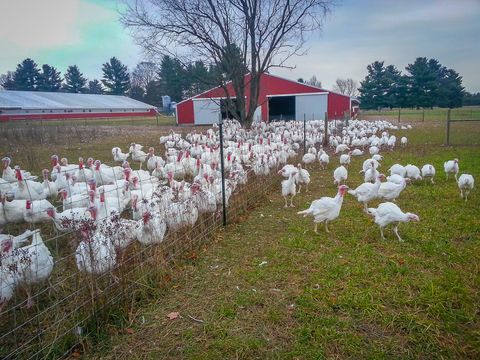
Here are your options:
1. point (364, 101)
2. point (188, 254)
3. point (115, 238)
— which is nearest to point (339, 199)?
point (188, 254)

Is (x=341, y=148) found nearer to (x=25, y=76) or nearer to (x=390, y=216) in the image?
(x=390, y=216)

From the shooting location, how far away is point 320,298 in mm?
3697

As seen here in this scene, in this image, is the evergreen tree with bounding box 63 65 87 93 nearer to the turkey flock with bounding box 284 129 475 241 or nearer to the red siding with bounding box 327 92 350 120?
the red siding with bounding box 327 92 350 120

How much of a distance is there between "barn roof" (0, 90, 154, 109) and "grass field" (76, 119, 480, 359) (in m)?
47.7

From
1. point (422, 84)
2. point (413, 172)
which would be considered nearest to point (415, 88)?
point (422, 84)

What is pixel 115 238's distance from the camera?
3887mm

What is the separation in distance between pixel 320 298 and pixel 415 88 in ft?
210

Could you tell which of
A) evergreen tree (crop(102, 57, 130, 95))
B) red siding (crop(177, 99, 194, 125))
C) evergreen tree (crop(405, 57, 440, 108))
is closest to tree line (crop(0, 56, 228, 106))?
evergreen tree (crop(102, 57, 130, 95))

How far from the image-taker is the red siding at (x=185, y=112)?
37.8 metres

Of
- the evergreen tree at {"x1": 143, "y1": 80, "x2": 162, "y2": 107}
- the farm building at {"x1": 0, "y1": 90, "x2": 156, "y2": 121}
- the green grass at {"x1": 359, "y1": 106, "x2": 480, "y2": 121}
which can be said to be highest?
the evergreen tree at {"x1": 143, "y1": 80, "x2": 162, "y2": 107}

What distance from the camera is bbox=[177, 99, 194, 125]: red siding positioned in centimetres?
3781

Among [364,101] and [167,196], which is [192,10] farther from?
[364,101]

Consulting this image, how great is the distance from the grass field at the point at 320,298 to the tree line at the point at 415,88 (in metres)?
60.6

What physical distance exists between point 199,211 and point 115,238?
1959mm
